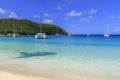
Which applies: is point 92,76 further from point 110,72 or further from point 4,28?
point 4,28

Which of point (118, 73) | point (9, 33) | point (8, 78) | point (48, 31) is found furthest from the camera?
point (48, 31)

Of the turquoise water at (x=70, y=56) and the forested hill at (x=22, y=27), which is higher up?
the forested hill at (x=22, y=27)

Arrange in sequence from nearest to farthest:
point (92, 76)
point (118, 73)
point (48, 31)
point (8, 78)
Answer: point (8, 78) < point (92, 76) < point (118, 73) < point (48, 31)

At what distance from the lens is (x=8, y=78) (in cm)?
900

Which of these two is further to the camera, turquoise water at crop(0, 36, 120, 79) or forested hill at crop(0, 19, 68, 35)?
forested hill at crop(0, 19, 68, 35)

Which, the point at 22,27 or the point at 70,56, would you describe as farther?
the point at 22,27

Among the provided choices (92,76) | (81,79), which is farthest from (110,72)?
(81,79)

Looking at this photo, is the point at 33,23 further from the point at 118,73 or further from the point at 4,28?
the point at 118,73

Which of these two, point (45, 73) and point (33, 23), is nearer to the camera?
point (45, 73)

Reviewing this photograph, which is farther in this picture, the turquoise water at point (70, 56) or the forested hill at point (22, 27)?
the forested hill at point (22, 27)

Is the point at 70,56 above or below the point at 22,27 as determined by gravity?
below

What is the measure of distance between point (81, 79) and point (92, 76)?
888 mm

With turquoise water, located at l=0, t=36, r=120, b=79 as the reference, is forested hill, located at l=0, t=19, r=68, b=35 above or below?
above

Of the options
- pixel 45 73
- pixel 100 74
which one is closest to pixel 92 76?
pixel 100 74
